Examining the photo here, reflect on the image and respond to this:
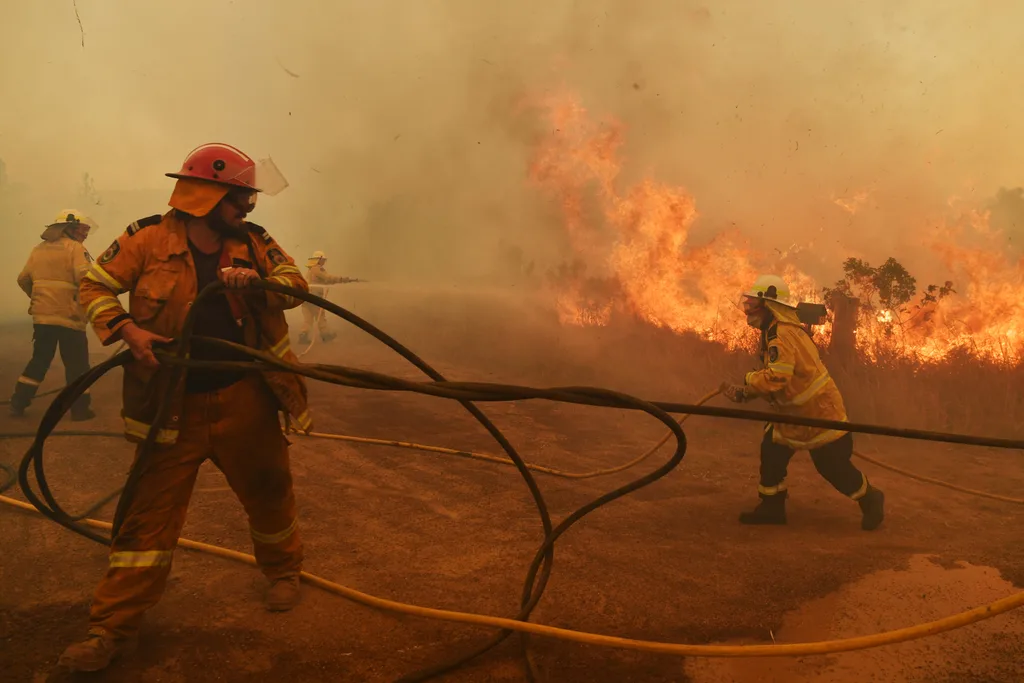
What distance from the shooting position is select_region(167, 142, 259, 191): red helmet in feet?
8.72

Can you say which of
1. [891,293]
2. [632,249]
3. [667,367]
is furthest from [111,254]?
[891,293]

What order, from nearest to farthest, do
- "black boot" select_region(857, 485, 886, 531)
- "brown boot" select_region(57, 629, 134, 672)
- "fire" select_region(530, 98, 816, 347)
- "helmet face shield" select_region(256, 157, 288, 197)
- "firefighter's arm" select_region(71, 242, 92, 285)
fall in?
1. "brown boot" select_region(57, 629, 134, 672)
2. "helmet face shield" select_region(256, 157, 288, 197)
3. "black boot" select_region(857, 485, 886, 531)
4. "firefighter's arm" select_region(71, 242, 92, 285)
5. "fire" select_region(530, 98, 816, 347)

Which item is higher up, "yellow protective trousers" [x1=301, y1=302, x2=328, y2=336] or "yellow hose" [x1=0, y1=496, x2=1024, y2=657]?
"yellow protective trousers" [x1=301, y1=302, x2=328, y2=336]

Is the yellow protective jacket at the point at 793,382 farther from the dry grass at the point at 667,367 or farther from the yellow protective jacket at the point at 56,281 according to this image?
the yellow protective jacket at the point at 56,281

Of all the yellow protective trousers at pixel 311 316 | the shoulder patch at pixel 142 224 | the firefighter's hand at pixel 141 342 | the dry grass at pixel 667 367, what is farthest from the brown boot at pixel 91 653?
the yellow protective trousers at pixel 311 316

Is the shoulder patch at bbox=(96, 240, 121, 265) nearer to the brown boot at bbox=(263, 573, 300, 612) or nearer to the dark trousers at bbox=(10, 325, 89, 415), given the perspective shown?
the brown boot at bbox=(263, 573, 300, 612)

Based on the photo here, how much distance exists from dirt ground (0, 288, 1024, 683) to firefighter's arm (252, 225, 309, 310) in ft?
4.79

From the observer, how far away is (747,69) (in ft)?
42.2

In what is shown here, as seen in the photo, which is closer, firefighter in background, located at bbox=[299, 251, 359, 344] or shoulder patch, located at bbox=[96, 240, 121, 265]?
shoulder patch, located at bbox=[96, 240, 121, 265]

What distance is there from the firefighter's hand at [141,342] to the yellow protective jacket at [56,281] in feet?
15.2

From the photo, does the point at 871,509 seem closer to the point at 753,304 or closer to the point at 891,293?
the point at 753,304

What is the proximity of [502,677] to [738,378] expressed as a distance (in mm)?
6700

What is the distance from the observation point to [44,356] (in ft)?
21.0

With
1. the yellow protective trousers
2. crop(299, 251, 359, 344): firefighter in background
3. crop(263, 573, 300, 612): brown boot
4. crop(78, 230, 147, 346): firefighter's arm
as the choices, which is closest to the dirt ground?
crop(263, 573, 300, 612): brown boot
